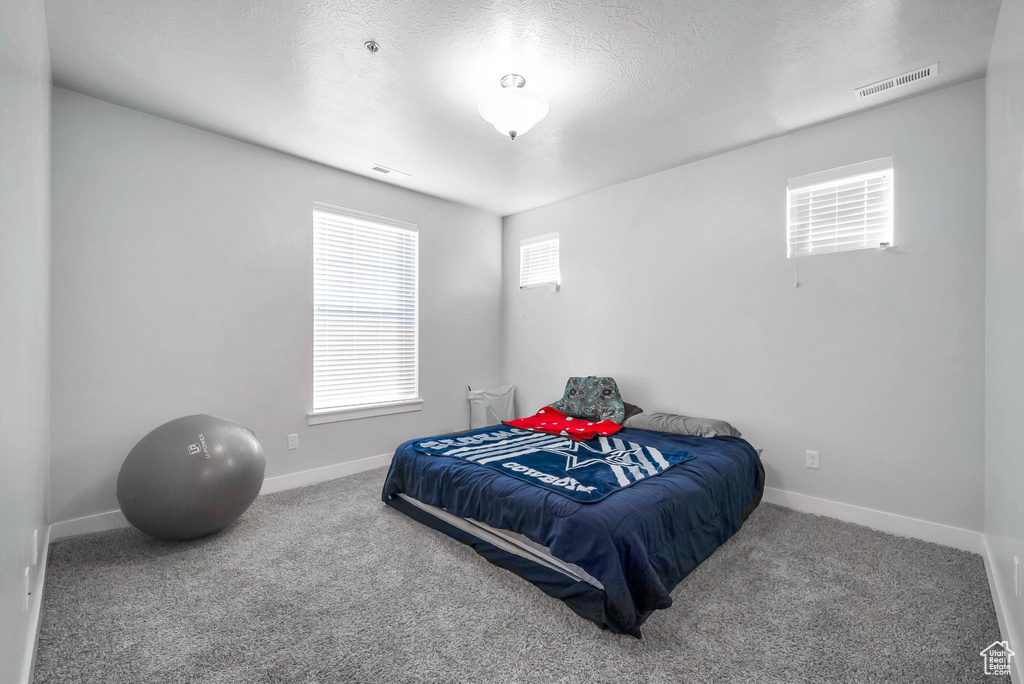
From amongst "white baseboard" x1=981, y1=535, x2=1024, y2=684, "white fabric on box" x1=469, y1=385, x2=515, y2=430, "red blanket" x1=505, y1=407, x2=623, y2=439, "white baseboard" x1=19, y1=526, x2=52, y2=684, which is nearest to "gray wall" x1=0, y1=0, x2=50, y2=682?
"white baseboard" x1=19, y1=526, x2=52, y2=684

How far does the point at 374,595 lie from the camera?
2.07 metres

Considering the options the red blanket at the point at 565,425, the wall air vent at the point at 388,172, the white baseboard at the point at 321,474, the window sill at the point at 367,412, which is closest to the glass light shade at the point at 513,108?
the wall air vent at the point at 388,172

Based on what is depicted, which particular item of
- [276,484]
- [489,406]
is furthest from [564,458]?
[276,484]

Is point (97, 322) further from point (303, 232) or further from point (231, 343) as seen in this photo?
point (303, 232)

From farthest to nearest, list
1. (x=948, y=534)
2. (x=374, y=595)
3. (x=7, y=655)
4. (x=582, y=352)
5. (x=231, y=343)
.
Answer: (x=582, y=352) < (x=231, y=343) < (x=948, y=534) < (x=374, y=595) < (x=7, y=655)

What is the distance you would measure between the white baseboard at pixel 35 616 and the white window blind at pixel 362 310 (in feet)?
5.82

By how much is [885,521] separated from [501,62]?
3.50 m

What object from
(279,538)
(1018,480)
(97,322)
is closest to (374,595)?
(279,538)

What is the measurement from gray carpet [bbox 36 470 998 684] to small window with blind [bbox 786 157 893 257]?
184cm

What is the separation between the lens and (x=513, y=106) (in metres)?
2.39

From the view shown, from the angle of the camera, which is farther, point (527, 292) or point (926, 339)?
point (527, 292)

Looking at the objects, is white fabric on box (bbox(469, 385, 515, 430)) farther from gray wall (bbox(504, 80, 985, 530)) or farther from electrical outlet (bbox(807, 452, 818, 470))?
electrical outlet (bbox(807, 452, 818, 470))

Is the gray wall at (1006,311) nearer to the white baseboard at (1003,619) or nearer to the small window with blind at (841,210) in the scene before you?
the white baseboard at (1003,619)

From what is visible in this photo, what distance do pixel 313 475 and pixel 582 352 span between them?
103 inches
